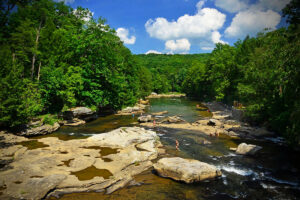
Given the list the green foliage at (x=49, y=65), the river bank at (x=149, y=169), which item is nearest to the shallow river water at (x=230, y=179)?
the river bank at (x=149, y=169)

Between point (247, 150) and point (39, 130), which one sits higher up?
point (247, 150)

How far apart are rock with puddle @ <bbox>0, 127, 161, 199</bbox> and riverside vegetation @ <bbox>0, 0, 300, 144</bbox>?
24.6 ft

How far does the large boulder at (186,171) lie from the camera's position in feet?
42.1

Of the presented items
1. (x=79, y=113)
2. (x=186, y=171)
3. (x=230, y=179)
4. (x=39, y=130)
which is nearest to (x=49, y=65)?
(x=79, y=113)

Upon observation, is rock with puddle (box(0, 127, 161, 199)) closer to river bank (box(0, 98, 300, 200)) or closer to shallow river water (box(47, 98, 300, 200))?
river bank (box(0, 98, 300, 200))

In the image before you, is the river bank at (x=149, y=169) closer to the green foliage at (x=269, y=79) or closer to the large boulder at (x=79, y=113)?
the green foliage at (x=269, y=79)

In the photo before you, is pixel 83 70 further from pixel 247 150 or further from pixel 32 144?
pixel 247 150

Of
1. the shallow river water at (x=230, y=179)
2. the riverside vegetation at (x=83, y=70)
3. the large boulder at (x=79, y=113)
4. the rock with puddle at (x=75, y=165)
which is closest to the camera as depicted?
the rock with puddle at (x=75, y=165)

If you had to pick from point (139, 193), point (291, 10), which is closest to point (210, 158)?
point (139, 193)

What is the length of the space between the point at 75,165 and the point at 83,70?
23.7 metres

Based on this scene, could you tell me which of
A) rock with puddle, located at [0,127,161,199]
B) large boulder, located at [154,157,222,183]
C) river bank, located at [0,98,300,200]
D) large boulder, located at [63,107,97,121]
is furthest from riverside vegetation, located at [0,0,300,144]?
rock with puddle, located at [0,127,161,199]

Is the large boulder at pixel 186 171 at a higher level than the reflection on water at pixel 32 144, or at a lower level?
higher

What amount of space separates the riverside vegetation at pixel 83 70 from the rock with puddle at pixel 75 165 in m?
7.51

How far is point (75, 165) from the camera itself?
554 inches
